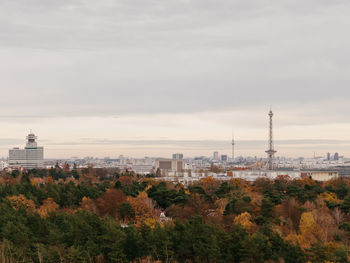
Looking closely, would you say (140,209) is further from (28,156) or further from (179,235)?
(28,156)

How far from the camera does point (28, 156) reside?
11194 cm

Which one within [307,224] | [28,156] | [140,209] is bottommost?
[307,224]

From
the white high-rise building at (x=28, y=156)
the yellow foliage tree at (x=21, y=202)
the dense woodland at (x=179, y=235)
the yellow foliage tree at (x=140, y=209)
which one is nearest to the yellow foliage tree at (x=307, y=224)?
the dense woodland at (x=179, y=235)

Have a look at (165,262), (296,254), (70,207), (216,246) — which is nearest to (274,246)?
(296,254)

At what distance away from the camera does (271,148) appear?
81250mm

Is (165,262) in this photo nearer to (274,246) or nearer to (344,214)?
(274,246)

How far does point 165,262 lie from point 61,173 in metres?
43.2

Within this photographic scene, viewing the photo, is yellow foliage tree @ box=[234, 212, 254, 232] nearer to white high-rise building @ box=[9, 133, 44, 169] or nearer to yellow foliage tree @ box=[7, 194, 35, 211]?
yellow foliage tree @ box=[7, 194, 35, 211]

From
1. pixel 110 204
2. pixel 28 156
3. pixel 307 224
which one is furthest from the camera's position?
pixel 28 156

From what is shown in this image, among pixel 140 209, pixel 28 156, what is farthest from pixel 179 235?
pixel 28 156

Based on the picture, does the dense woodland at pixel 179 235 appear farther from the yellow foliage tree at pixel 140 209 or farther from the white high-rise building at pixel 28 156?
the white high-rise building at pixel 28 156

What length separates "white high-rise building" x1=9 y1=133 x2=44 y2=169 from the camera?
111562 millimetres

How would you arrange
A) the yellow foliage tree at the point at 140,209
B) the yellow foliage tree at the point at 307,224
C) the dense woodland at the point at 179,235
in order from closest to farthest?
the dense woodland at the point at 179,235, the yellow foliage tree at the point at 307,224, the yellow foliage tree at the point at 140,209

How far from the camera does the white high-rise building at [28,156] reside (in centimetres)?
11156
